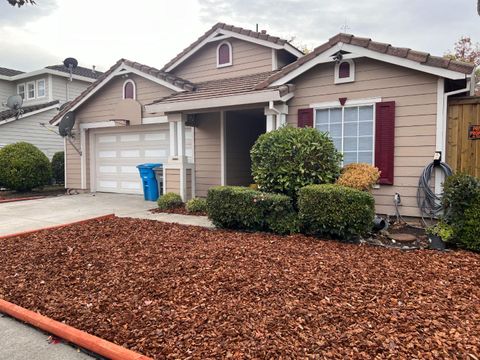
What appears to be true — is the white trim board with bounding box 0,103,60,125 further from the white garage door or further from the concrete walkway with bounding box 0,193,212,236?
the concrete walkway with bounding box 0,193,212,236

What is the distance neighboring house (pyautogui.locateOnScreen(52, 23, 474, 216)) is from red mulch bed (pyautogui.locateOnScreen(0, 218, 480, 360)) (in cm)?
271

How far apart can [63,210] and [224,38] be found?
6756 millimetres

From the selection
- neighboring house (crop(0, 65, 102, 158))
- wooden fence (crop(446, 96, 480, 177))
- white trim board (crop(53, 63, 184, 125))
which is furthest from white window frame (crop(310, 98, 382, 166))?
neighboring house (crop(0, 65, 102, 158))

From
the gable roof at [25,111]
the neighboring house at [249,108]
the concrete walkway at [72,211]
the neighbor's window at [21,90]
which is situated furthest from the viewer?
the neighbor's window at [21,90]

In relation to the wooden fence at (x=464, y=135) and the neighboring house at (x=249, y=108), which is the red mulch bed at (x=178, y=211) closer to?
the neighboring house at (x=249, y=108)

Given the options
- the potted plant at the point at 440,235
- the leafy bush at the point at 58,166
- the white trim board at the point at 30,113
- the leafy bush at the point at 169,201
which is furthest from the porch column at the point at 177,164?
the white trim board at the point at 30,113

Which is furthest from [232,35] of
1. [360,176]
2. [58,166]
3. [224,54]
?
[58,166]

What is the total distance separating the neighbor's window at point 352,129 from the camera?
720 cm

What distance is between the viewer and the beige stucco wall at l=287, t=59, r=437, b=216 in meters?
6.59

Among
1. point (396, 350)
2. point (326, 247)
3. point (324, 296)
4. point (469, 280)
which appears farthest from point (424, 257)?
point (396, 350)

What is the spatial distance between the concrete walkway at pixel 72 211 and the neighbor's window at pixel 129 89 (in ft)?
10.7

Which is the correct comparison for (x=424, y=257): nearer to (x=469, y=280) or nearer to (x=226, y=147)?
(x=469, y=280)

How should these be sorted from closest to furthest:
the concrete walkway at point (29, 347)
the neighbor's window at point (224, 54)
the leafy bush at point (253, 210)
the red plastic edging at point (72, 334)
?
the red plastic edging at point (72, 334), the concrete walkway at point (29, 347), the leafy bush at point (253, 210), the neighbor's window at point (224, 54)

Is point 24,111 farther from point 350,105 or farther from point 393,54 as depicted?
point 393,54
